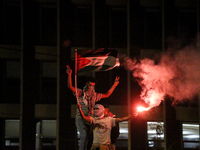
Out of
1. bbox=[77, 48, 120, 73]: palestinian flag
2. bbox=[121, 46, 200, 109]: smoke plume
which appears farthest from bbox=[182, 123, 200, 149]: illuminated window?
bbox=[77, 48, 120, 73]: palestinian flag

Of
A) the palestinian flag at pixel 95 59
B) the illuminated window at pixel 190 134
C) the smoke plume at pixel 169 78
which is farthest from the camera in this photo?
the illuminated window at pixel 190 134

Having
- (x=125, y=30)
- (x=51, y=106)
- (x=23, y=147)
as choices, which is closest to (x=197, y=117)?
(x=125, y=30)

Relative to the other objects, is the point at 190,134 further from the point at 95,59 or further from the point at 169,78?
the point at 95,59

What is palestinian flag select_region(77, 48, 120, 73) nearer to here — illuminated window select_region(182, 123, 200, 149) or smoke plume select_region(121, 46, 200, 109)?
smoke plume select_region(121, 46, 200, 109)

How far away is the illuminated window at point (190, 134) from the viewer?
22.4m

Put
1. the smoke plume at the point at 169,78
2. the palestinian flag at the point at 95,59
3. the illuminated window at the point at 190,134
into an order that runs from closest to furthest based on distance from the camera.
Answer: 1. the palestinian flag at the point at 95,59
2. the smoke plume at the point at 169,78
3. the illuminated window at the point at 190,134

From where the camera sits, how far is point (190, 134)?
2255 cm

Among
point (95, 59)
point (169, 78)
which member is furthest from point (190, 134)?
point (95, 59)

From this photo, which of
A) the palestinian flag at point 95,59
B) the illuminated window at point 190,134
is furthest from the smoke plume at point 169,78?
the illuminated window at point 190,134

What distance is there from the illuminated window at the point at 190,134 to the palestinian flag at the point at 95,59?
13342mm

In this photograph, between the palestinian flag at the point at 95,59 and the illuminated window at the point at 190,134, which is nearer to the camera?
the palestinian flag at the point at 95,59

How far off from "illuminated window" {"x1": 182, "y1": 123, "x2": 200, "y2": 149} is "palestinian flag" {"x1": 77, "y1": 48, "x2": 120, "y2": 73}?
13.3 m

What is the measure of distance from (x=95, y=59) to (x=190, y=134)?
1401cm

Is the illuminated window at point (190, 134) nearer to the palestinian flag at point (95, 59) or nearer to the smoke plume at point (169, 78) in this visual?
the smoke plume at point (169, 78)
